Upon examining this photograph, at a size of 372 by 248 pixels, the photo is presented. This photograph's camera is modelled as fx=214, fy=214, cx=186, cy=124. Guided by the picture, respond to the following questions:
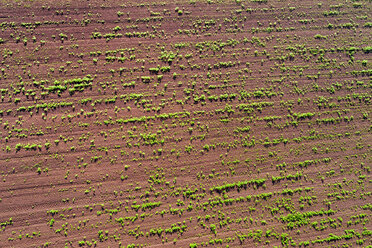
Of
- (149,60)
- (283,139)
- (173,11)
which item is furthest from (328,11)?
(149,60)

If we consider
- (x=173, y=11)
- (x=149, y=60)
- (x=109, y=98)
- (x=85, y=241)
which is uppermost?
(x=173, y=11)

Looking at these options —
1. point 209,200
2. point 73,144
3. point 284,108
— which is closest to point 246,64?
point 284,108

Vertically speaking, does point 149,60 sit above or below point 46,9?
below

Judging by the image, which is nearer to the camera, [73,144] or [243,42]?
[73,144]

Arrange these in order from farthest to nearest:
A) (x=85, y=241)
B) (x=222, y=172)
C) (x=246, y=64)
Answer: (x=246, y=64)
(x=222, y=172)
(x=85, y=241)

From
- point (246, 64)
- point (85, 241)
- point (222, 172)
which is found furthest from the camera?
point (246, 64)

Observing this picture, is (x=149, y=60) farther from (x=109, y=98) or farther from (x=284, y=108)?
(x=284, y=108)

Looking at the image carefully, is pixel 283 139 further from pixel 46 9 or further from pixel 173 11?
pixel 46 9
